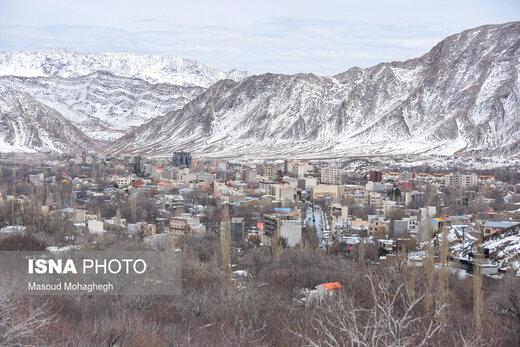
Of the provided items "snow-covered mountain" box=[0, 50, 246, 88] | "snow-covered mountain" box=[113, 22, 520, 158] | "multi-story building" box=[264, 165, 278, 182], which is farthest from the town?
"snow-covered mountain" box=[0, 50, 246, 88]

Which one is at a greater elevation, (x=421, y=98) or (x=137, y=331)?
(x=421, y=98)

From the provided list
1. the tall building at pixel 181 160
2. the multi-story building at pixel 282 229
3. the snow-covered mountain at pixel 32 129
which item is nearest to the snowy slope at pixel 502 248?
the multi-story building at pixel 282 229

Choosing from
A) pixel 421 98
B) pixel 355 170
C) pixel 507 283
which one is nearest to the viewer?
pixel 507 283

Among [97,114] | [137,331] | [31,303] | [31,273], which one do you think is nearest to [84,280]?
[31,273]

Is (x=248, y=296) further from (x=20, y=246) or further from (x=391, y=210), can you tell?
(x=391, y=210)

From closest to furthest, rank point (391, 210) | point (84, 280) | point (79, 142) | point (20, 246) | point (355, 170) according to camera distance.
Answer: point (84, 280) < point (20, 246) < point (391, 210) < point (355, 170) < point (79, 142)

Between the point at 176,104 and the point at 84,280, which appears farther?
the point at 176,104
